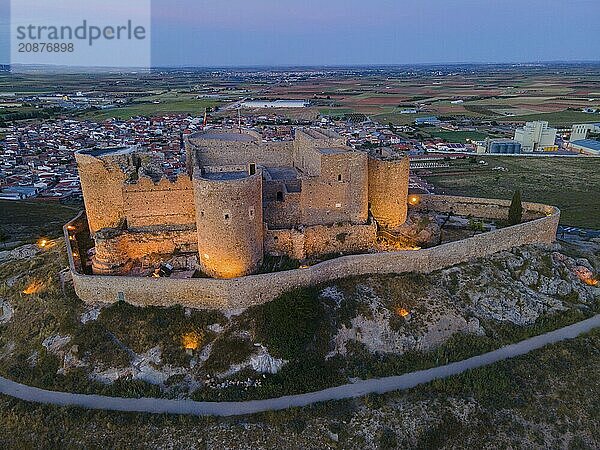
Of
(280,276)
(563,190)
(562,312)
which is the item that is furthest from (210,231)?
(563,190)

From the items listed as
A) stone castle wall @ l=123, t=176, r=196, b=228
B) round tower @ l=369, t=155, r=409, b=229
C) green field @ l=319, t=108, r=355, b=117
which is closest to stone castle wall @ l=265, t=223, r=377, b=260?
round tower @ l=369, t=155, r=409, b=229

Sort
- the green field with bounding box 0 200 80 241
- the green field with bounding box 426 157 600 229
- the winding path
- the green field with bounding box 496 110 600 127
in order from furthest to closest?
the green field with bounding box 496 110 600 127
the green field with bounding box 426 157 600 229
the green field with bounding box 0 200 80 241
the winding path

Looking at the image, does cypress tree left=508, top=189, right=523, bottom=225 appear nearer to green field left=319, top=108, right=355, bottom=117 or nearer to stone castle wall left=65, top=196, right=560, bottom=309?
stone castle wall left=65, top=196, right=560, bottom=309

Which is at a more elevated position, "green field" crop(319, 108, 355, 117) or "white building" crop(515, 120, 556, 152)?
"green field" crop(319, 108, 355, 117)

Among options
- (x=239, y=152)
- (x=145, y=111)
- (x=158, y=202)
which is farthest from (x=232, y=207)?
(x=145, y=111)

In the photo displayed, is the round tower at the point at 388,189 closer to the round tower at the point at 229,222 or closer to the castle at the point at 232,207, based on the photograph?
the castle at the point at 232,207

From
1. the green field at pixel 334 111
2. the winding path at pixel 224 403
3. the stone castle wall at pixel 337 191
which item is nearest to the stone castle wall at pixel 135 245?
the stone castle wall at pixel 337 191

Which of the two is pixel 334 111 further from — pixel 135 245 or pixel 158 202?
pixel 135 245
